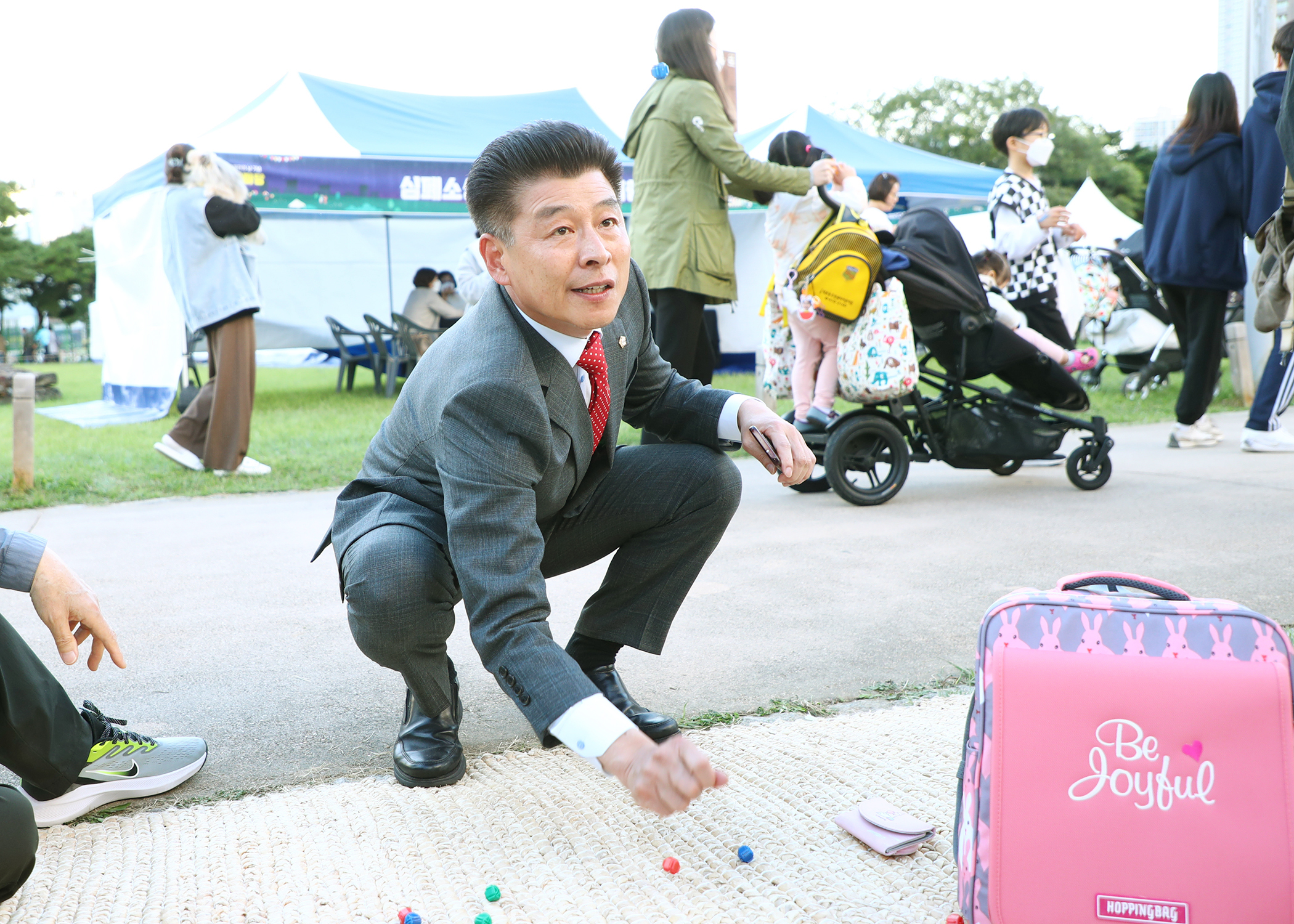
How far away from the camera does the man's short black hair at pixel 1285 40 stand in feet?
14.2

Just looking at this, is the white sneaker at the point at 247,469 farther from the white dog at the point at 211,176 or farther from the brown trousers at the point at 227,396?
the white dog at the point at 211,176

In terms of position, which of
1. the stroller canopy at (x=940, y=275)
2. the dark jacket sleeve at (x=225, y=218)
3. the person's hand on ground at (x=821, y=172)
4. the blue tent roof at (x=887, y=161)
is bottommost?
the stroller canopy at (x=940, y=275)

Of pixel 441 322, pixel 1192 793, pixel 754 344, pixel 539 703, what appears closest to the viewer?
pixel 1192 793

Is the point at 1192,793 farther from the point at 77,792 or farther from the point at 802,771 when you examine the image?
the point at 77,792

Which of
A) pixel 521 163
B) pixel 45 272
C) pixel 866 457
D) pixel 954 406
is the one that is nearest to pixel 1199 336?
pixel 954 406

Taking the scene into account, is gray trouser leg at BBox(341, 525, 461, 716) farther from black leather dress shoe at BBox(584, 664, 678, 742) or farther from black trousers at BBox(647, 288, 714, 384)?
black trousers at BBox(647, 288, 714, 384)

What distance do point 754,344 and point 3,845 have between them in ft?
40.6

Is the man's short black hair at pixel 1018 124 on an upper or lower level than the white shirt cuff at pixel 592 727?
upper

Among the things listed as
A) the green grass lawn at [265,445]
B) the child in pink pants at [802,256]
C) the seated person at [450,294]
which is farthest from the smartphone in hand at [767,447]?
the seated person at [450,294]

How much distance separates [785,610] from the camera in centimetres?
308

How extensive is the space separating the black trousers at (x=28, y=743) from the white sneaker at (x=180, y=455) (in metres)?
4.25

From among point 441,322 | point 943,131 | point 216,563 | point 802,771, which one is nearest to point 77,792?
point 802,771

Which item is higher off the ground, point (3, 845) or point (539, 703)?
point (539, 703)

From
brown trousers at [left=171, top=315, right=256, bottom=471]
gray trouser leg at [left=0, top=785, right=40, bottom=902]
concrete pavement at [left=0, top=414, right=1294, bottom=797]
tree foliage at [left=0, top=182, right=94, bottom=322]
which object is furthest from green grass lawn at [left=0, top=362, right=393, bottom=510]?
tree foliage at [left=0, top=182, right=94, bottom=322]
